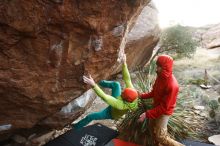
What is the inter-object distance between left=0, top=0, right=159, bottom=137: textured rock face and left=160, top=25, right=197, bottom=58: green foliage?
33.6 ft

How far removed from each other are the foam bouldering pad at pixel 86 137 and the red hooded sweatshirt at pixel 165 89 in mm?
1152

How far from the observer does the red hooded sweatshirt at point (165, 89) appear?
6172mm

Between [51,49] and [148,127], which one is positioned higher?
[51,49]

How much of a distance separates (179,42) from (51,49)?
11417mm

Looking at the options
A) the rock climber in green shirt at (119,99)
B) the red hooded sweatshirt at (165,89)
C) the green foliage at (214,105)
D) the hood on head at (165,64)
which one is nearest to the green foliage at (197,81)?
the green foliage at (214,105)

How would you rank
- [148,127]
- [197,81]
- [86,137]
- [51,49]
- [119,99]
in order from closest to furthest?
1. [51,49]
2. [119,99]
3. [86,137]
4. [148,127]
5. [197,81]

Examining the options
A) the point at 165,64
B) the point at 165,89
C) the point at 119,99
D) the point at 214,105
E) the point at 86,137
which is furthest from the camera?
the point at 214,105

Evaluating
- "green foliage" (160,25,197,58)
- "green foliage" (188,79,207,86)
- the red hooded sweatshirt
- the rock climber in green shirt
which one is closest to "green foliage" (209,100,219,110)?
"green foliage" (188,79,207,86)

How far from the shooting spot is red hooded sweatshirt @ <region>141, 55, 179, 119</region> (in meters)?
6.17

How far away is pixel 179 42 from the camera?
52.7 feet

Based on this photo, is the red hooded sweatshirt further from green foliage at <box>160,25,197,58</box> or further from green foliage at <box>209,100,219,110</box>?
green foliage at <box>160,25,197,58</box>

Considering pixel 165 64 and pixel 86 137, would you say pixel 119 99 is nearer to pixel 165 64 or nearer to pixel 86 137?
pixel 86 137

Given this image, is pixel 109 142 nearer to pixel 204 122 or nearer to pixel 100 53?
pixel 100 53

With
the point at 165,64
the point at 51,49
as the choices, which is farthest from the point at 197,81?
the point at 51,49
